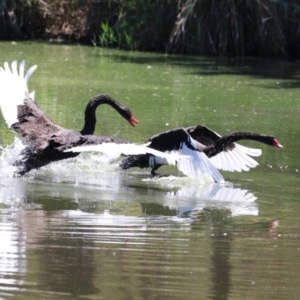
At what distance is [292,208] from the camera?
732 centimetres

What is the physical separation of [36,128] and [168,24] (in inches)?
442

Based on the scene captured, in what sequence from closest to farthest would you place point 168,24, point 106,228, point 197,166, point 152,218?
point 106,228 < point 152,218 < point 197,166 < point 168,24

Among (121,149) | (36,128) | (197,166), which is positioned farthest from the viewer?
(36,128)

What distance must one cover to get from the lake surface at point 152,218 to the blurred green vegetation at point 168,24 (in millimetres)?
5160

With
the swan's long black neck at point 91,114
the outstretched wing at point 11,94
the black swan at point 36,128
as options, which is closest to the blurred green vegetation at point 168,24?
the outstretched wing at point 11,94

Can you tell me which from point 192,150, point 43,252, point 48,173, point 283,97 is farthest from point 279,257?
point 283,97

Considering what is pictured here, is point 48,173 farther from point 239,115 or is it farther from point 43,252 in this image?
point 239,115

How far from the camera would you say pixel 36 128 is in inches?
352

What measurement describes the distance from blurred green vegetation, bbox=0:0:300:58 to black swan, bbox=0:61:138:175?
9167 millimetres

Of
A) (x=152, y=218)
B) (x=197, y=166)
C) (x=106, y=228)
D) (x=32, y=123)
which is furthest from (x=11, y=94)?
(x=106, y=228)

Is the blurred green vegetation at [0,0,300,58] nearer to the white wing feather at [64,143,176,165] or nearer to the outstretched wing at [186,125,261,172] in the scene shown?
the outstretched wing at [186,125,261,172]

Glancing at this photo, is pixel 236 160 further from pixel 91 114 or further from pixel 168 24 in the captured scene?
pixel 168 24

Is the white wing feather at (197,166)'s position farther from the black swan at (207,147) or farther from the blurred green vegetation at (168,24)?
the blurred green vegetation at (168,24)

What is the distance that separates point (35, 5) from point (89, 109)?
12749 mm
